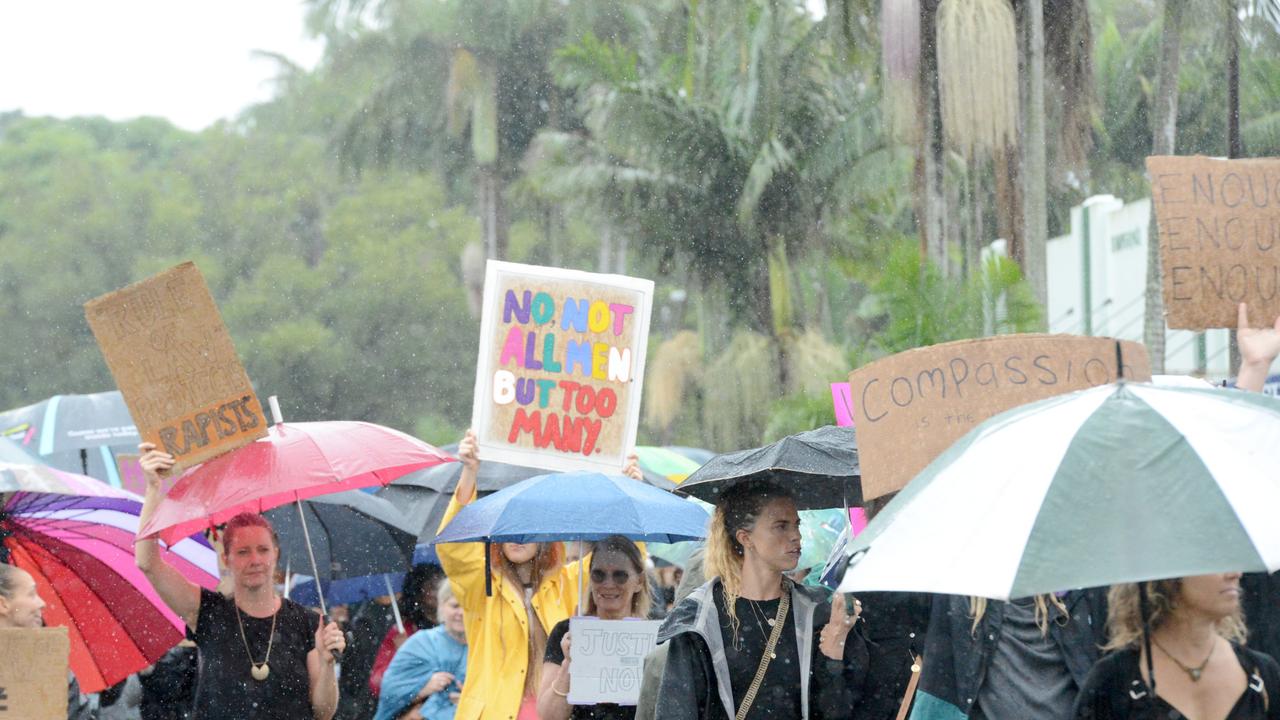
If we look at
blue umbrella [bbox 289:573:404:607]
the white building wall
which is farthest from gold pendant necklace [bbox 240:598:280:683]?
the white building wall

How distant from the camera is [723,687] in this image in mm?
4750

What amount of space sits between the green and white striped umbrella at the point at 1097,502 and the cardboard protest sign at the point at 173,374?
3.22 metres

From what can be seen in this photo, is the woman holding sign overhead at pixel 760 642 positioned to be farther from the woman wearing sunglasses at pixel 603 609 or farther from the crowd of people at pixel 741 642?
the woman wearing sunglasses at pixel 603 609

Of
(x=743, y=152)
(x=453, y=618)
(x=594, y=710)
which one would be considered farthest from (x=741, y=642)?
(x=743, y=152)

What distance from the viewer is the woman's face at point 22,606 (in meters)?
5.50

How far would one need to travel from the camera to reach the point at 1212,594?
357 centimetres

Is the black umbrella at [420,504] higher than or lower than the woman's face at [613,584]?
higher

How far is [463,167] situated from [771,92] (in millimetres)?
19062

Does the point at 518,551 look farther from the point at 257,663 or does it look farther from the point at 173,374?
the point at 173,374

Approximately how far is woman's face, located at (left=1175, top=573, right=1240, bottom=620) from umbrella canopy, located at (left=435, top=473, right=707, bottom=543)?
269 cm

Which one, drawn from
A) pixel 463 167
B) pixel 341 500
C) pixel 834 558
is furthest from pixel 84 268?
pixel 834 558

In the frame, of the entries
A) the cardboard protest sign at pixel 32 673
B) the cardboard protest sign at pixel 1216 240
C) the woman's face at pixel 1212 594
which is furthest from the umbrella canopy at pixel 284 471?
the woman's face at pixel 1212 594

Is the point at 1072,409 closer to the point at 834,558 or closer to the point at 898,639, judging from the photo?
the point at 898,639

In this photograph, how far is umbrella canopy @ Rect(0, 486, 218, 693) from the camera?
6.19 meters
